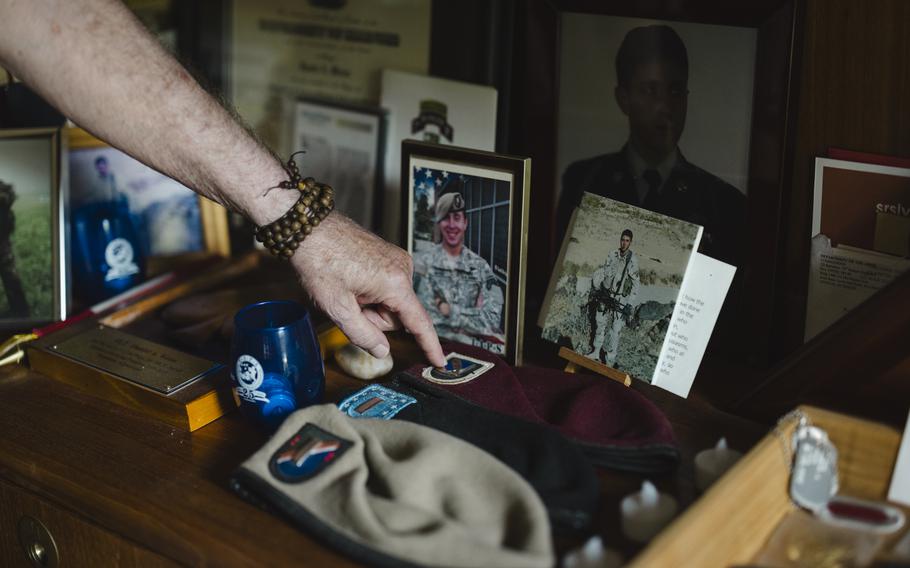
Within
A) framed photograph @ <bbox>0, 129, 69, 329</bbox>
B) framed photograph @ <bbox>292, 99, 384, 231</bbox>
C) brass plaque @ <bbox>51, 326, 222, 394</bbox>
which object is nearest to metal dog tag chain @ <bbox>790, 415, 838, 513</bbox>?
brass plaque @ <bbox>51, 326, 222, 394</bbox>

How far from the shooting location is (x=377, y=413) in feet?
3.14

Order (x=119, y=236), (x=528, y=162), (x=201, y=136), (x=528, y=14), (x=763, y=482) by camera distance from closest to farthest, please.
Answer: (x=763, y=482), (x=201, y=136), (x=528, y=162), (x=528, y=14), (x=119, y=236)

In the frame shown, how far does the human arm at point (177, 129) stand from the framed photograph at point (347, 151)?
39cm

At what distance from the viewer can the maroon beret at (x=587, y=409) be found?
89cm

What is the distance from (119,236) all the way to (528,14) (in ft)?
2.24

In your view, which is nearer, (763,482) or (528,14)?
(763,482)

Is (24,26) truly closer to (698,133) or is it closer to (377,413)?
(377,413)

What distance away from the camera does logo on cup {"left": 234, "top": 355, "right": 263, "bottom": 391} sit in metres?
0.97

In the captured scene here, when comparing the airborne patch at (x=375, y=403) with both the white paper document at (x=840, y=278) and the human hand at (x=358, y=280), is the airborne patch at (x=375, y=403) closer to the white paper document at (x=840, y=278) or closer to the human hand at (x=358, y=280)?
the human hand at (x=358, y=280)

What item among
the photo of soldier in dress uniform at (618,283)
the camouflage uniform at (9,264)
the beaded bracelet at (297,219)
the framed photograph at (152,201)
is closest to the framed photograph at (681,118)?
the photo of soldier in dress uniform at (618,283)

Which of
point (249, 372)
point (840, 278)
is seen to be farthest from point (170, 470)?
point (840, 278)

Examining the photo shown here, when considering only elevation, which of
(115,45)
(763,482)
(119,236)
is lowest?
(763,482)

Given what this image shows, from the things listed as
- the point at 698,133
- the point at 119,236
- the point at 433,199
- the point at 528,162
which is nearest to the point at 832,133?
the point at 698,133

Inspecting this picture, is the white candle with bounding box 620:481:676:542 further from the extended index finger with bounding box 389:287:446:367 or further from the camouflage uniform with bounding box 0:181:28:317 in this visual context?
the camouflage uniform with bounding box 0:181:28:317
